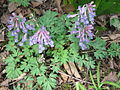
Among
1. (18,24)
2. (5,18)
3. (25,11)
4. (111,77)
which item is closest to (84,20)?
(18,24)

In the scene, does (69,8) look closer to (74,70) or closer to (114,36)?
(114,36)

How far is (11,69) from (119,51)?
73.6 inches

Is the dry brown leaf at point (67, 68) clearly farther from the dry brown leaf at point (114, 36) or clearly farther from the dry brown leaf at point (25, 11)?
the dry brown leaf at point (25, 11)

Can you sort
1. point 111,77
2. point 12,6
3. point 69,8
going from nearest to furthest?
point 111,77 → point 69,8 → point 12,6

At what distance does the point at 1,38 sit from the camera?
10.9 feet

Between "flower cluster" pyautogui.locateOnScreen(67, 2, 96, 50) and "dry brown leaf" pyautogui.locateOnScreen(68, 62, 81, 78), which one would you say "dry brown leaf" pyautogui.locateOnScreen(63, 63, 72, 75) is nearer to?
"dry brown leaf" pyautogui.locateOnScreen(68, 62, 81, 78)

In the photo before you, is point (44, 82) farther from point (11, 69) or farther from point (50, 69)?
point (11, 69)

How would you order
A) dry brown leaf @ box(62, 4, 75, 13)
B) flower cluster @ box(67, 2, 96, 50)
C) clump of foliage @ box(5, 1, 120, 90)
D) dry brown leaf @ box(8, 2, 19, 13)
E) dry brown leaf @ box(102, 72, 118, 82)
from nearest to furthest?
1. flower cluster @ box(67, 2, 96, 50)
2. clump of foliage @ box(5, 1, 120, 90)
3. dry brown leaf @ box(102, 72, 118, 82)
4. dry brown leaf @ box(62, 4, 75, 13)
5. dry brown leaf @ box(8, 2, 19, 13)

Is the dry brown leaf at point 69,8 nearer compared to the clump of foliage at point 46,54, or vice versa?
the clump of foliage at point 46,54

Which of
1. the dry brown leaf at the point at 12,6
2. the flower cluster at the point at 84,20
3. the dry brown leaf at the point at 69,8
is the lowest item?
the flower cluster at the point at 84,20

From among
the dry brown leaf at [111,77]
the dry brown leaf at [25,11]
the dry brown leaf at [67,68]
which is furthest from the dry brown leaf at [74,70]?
the dry brown leaf at [25,11]

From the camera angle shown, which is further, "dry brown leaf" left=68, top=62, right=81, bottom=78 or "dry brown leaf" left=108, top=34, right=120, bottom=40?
"dry brown leaf" left=108, top=34, right=120, bottom=40

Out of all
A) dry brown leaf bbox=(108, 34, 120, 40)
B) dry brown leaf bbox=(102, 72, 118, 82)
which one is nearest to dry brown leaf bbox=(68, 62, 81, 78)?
dry brown leaf bbox=(102, 72, 118, 82)

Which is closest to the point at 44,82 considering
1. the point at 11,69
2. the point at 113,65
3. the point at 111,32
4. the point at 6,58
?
the point at 11,69
